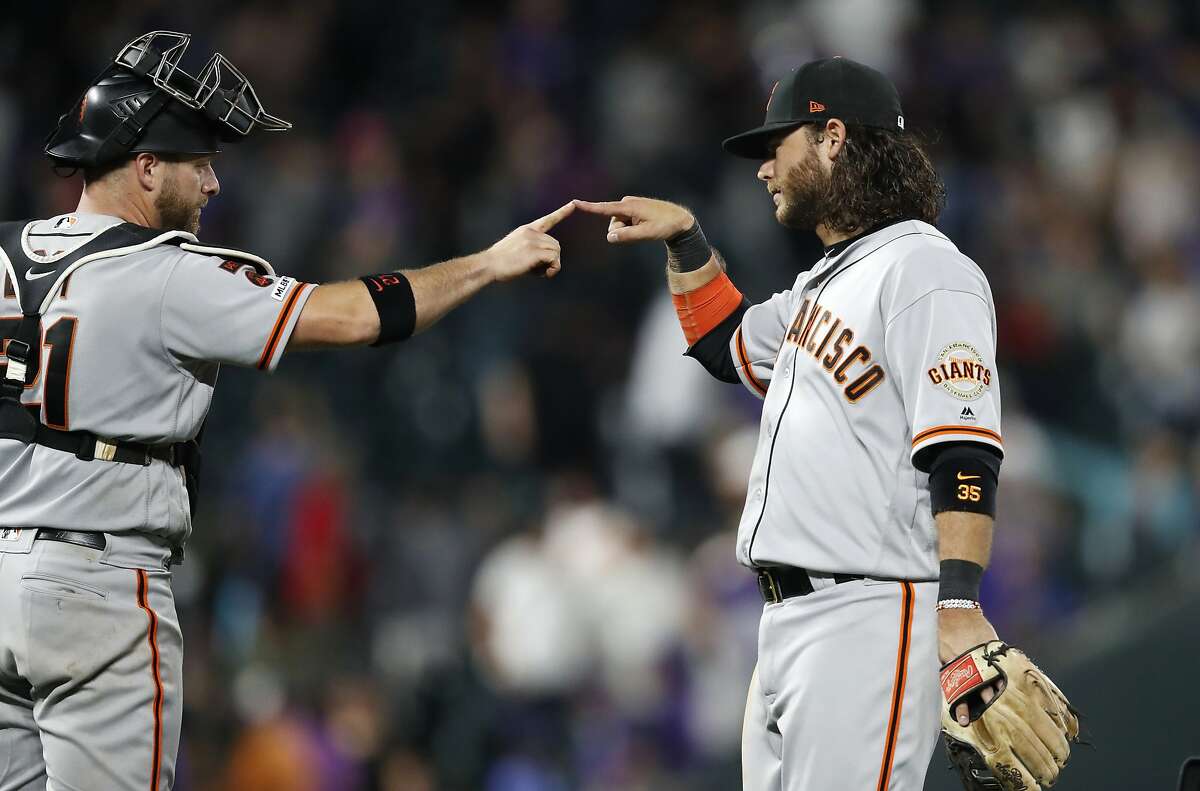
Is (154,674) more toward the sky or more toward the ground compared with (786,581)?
more toward the ground

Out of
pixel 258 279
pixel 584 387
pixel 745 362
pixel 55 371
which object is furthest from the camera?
pixel 584 387

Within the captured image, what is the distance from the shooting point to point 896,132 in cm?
348

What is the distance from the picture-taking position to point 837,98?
3.47 metres

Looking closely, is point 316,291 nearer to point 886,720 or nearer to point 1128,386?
point 886,720

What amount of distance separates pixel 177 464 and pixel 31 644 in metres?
0.51

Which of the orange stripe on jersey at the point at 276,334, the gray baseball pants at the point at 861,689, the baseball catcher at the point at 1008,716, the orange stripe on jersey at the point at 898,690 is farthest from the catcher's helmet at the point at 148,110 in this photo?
the baseball catcher at the point at 1008,716

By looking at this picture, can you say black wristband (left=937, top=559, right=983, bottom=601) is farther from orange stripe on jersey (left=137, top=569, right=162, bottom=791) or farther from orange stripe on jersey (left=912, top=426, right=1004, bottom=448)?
orange stripe on jersey (left=137, top=569, right=162, bottom=791)

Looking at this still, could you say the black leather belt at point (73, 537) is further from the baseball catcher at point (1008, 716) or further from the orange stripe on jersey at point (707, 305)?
the baseball catcher at point (1008, 716)

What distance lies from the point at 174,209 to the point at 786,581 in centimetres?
163

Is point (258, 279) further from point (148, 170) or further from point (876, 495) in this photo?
point (876, 495)

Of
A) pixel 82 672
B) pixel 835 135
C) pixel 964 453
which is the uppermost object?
pixel 835 135

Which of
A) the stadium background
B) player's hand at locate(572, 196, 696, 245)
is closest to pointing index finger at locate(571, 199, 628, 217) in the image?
player's hand at locate(572, 196, 696, 245)

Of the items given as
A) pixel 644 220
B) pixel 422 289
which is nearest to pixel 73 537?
pixel 422 289

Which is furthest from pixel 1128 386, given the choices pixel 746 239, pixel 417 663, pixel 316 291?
pixel 316 291
